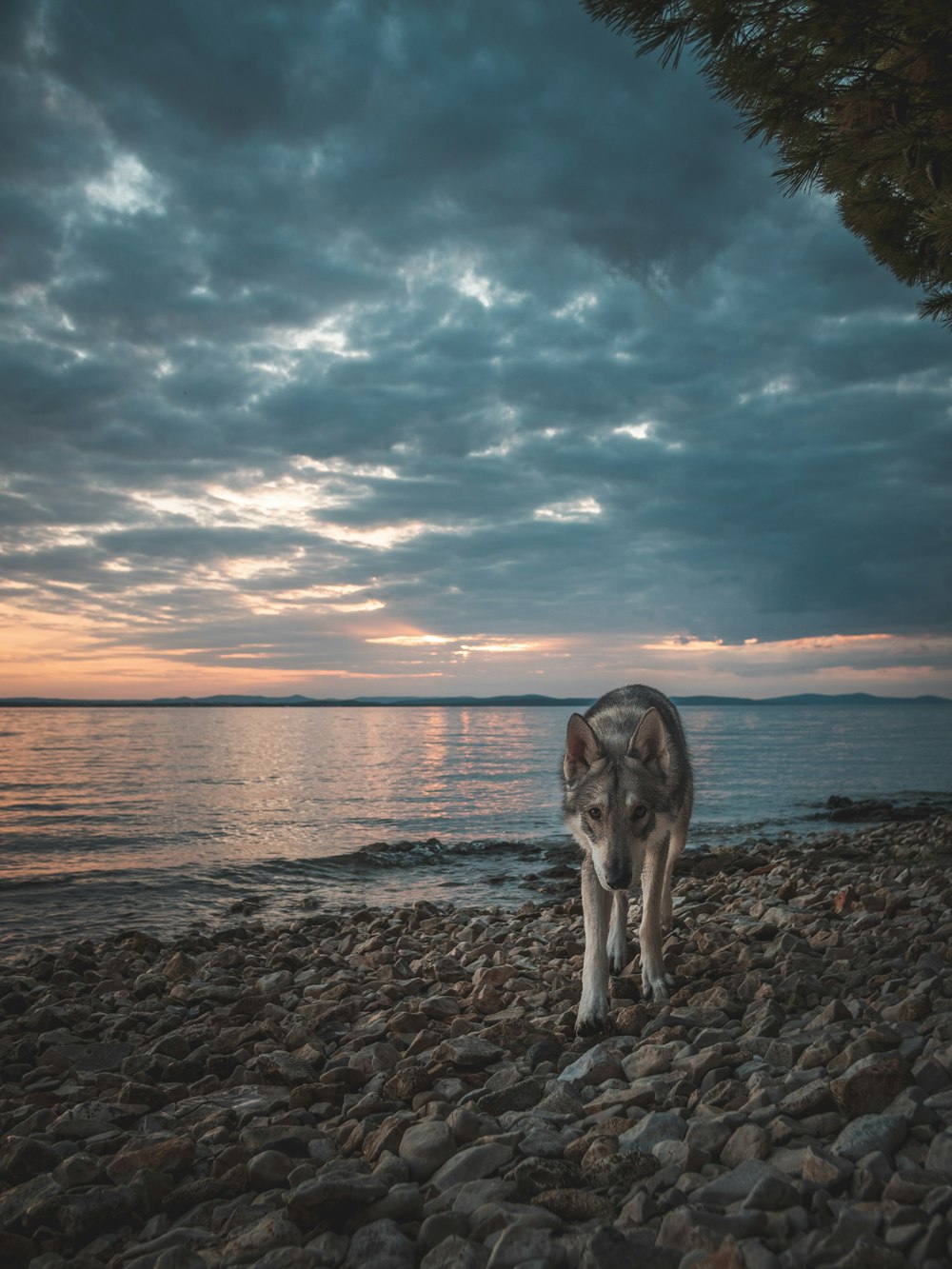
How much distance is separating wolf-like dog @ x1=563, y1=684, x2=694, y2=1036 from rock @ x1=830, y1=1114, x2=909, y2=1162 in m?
2.42

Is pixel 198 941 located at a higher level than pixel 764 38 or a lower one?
lower

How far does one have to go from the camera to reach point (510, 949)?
9.45 metres

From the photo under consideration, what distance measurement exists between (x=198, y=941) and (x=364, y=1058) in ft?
21.9

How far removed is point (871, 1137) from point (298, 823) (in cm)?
2287

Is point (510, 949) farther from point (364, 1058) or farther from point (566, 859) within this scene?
point (566, 859)

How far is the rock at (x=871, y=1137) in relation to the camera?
347 cm

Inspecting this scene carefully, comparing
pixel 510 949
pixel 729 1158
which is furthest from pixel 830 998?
pixel 510 949

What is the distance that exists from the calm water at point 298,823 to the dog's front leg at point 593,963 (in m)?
9.03

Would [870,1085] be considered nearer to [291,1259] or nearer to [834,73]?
[291,1259]

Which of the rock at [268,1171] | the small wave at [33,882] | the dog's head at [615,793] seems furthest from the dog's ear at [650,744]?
the small wave at [33,882]

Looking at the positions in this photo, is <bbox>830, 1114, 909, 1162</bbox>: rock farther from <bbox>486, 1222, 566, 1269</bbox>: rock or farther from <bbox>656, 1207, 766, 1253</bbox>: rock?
<bbox>486, 1222, 566, 1269</bbox>: rock

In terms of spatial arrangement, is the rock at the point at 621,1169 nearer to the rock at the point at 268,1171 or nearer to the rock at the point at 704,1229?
the rock at the point at 704,1229

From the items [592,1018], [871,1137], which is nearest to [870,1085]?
[871,1137]

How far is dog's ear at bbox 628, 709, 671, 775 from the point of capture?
6602mm
